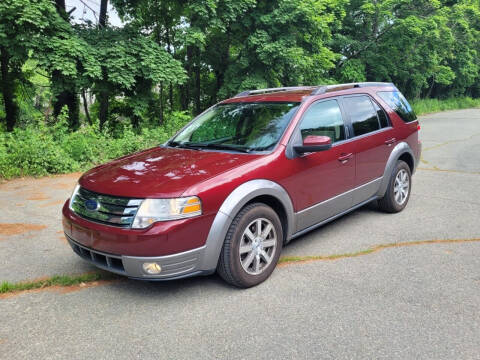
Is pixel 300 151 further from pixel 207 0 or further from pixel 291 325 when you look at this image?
pixel 207 0

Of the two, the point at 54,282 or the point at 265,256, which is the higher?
the point at 265,256

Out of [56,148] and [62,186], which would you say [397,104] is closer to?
[62,186]

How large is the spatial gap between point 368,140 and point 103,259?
331 cm

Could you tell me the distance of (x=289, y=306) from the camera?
128 inches

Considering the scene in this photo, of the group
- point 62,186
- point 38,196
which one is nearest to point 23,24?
point 62,186

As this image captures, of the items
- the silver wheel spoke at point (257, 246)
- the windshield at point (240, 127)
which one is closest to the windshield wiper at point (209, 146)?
the windshield at point (240, 127)

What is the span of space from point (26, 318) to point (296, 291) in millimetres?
2166

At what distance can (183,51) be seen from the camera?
1546 centimetres

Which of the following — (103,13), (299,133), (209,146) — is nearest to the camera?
(299,133)

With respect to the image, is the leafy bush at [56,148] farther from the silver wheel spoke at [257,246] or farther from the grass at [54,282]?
the silver wheel spoke at [257,246]

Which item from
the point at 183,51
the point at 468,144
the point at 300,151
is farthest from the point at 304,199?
the point at 183,51

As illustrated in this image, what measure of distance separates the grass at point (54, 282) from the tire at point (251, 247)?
1.24m

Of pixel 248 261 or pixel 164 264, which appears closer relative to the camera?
pixel 164 264

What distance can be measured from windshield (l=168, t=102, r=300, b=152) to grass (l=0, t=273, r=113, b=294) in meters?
1.63
